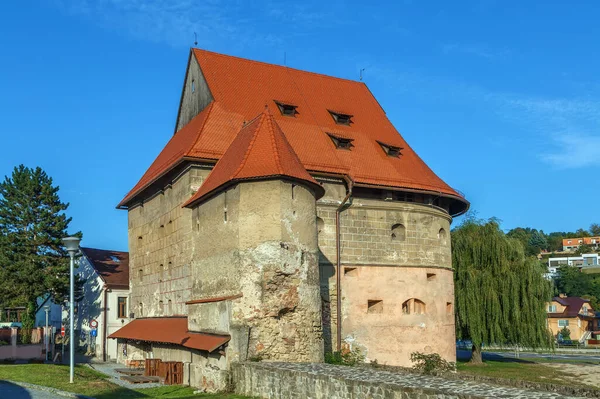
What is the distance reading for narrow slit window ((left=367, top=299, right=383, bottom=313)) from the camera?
25828 mm

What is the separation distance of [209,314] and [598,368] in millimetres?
23056

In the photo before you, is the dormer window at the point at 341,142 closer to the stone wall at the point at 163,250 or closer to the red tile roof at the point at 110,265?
the stone wall at the point at 163,250

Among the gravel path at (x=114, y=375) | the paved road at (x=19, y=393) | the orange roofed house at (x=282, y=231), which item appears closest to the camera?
the paved road at (x=19, y=393)

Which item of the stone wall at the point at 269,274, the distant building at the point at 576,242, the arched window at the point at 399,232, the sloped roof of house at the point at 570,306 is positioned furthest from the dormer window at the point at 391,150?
the distant building at the point at 576,242

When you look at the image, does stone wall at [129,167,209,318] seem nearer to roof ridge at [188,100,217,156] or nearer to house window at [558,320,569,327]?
roof ridge at [188,100,217,156]

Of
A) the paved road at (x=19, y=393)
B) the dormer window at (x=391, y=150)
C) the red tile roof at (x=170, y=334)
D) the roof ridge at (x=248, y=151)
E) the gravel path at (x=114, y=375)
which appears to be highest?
the dormer window at (x=391, y=150)

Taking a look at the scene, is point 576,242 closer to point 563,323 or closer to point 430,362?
point 563,323

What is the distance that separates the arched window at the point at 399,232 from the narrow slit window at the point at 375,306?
107 inches

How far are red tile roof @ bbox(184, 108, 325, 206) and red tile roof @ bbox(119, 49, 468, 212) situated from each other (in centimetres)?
273

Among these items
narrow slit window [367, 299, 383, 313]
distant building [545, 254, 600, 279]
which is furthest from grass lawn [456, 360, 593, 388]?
distant building [545, 254, 600, 279]

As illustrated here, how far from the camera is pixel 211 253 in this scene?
803 inches

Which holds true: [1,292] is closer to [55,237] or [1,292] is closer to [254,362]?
[55,237]

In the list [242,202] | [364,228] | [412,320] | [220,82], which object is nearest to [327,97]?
[220,82]

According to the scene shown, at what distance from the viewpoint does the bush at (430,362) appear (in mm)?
24625
